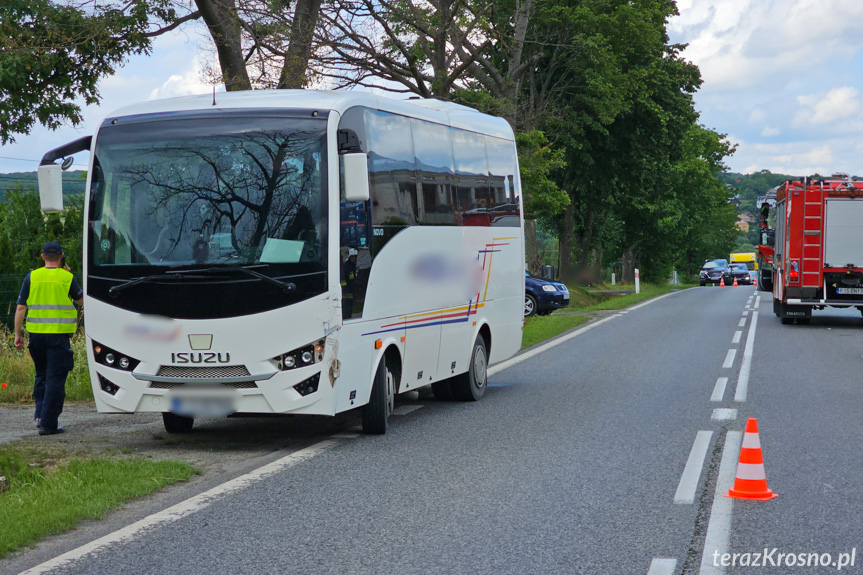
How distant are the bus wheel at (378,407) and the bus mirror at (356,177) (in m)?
1.88

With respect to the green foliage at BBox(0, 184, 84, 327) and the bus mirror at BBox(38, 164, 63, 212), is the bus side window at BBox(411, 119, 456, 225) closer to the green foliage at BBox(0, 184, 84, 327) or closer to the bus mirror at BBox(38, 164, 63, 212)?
the bus mirror at BBox(38, 164, 63, 212)

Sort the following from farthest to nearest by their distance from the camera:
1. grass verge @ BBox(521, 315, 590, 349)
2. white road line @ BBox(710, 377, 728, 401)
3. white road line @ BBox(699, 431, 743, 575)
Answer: grass verge @ BBox(521, 315, 590, 349) < white road line @ BBox(710, 377, 728, 401) < white road line @ BBox(699, 431, 743, 575)

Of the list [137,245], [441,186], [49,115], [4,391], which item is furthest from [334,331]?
[49,115]

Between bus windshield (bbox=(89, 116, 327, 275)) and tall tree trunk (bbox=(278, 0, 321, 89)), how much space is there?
1061 cm

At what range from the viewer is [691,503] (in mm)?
7062

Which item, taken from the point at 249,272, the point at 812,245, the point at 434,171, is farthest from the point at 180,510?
the point at 812,245

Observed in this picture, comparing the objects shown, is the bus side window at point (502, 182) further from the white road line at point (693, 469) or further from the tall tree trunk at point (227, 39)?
the tall tree trunk at point (227, 39)

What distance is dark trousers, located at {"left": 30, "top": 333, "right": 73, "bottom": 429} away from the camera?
33.3 feet

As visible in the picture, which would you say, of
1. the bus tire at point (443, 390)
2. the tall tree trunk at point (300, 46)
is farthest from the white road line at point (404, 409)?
the tall tree trunk at point (300, 46)

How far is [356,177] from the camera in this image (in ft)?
29.2

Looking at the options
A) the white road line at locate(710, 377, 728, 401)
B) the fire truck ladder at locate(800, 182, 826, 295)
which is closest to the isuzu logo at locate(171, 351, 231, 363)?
the white road line at locate(710, 377, 728, 401)

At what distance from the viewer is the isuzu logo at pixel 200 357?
907cm

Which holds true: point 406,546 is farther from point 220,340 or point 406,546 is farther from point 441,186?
point 441,186

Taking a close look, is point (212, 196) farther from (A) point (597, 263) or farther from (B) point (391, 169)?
(A) point (597, 263)
